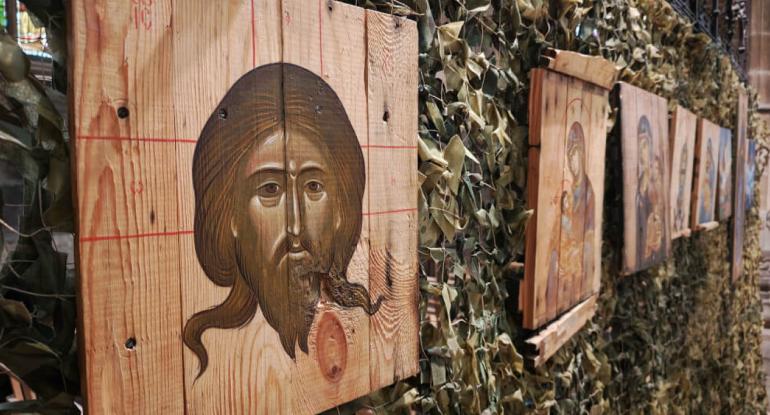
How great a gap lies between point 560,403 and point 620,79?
1.08 meters

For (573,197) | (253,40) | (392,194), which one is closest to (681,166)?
(573,197)

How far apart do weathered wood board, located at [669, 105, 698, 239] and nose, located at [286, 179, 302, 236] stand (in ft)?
7.22

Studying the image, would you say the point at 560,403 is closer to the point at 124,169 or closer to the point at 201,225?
the point at 201,225

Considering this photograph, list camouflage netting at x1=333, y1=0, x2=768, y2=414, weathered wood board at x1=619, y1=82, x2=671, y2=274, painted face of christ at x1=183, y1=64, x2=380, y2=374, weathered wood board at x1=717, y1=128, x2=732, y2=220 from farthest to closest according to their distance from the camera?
weathered wood board at x1=717, y1=128, x2=732, y2=220 < weathered wood board at x1=619, y1=82, x2=671, y2=274 < camouflage netting at x1=333, y1=0, x2=768, y2=414 < painted face of christ at x1=183, y1=64, x2=380, y2=374

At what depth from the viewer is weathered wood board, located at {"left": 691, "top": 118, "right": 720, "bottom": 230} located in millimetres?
3025

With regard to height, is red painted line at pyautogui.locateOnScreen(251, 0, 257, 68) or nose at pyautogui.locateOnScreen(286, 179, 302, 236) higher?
red painted line at pyautogui.locateOnScreen(251, 0, 257, 68)

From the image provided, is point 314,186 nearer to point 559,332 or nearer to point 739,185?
point 559,332

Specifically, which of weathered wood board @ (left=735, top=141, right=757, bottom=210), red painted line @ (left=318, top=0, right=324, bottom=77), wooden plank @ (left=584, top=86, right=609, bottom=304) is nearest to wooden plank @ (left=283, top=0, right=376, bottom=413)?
red painted line @ (left=318, top=0, right=324, bottom=77)

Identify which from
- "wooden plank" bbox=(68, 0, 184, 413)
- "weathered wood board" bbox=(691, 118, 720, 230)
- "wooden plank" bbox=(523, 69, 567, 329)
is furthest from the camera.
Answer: "weathered wood board" bbox=(691, 118, 720, 230)

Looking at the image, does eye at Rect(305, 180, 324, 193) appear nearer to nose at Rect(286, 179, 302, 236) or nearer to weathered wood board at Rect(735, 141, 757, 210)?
nose at Rect(286, 179, 302, 236)

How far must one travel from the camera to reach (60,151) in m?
0.63

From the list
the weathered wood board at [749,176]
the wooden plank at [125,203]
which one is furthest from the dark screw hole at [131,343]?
the weathered wood board at [749,176]

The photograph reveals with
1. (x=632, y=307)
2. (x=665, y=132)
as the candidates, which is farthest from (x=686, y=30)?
(x=632, y=307)

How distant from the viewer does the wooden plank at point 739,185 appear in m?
4.02
